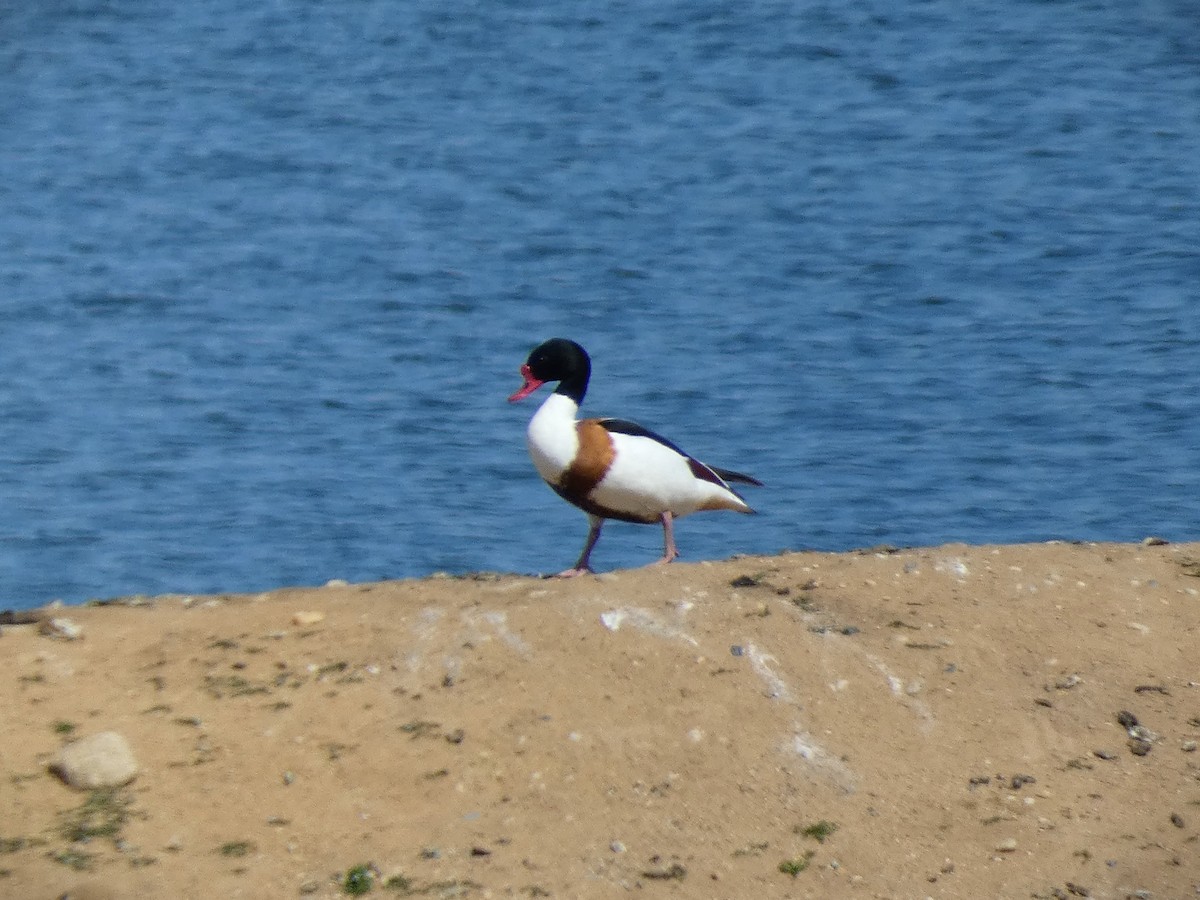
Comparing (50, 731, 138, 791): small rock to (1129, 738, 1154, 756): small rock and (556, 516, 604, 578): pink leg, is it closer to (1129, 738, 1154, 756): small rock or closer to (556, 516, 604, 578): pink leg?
(556, 516, 604, 578): pink leg

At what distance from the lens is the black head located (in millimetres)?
10281

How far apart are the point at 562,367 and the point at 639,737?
116 inches

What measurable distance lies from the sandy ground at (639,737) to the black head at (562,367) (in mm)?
1668

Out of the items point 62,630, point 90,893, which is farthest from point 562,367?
point 90,893

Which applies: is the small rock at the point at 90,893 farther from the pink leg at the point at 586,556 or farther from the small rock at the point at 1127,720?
the small rock at the point at 1127,720

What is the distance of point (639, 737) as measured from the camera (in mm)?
7812

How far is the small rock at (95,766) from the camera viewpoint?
7.70 meters

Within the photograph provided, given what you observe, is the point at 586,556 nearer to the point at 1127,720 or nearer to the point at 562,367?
the point at 562,367

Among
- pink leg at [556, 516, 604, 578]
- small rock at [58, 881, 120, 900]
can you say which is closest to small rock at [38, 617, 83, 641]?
small rock at [58, 881, 120, 900]

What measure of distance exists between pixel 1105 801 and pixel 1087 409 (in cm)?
1122

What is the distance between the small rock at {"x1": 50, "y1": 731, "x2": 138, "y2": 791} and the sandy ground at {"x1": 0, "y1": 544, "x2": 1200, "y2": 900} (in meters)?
0.07

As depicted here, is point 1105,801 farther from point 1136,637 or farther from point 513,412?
point 513,412

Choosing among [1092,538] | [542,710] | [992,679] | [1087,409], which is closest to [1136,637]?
[992,679]

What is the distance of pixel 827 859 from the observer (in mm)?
7289
